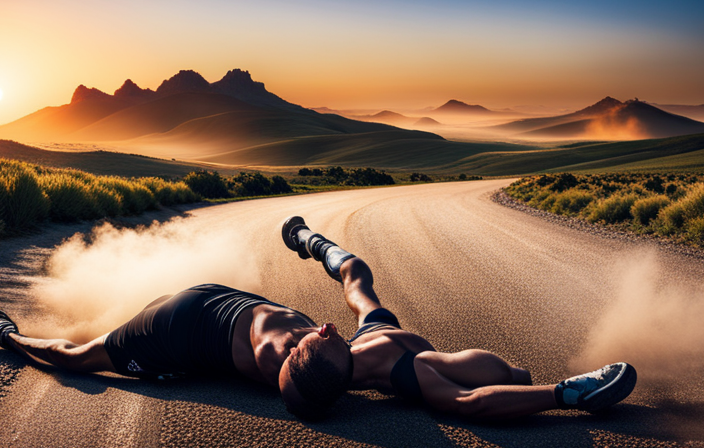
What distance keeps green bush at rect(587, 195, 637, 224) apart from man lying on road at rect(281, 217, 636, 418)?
11025mm

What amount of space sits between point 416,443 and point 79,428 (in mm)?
1793

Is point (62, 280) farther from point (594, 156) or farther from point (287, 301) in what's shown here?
point (594, 156)

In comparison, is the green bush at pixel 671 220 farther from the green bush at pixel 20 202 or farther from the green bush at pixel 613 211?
the green bush at pixel 20 202

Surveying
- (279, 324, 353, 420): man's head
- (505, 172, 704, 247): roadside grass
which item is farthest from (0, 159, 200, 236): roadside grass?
(505, 172, 704, 247): roadside grass

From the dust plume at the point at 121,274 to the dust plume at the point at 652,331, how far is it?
3684 millimetres

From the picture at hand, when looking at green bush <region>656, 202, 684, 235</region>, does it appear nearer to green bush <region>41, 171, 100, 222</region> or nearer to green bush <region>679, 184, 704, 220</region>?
green bush <region>679, 184, 704, 220</region>

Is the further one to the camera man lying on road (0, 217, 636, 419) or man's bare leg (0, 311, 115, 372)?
man's bare leg (0, 311, 115, 372)

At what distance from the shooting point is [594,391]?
97.1 inches

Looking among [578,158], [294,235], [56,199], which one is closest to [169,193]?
[56,199]

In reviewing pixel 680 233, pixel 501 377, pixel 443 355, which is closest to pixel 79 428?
pixel 443 355

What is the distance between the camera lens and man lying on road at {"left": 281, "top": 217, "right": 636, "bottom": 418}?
2439 millimetres

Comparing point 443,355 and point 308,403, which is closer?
point 308,403

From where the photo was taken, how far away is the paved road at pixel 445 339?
2.34m

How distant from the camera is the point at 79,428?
2354 millimetres
